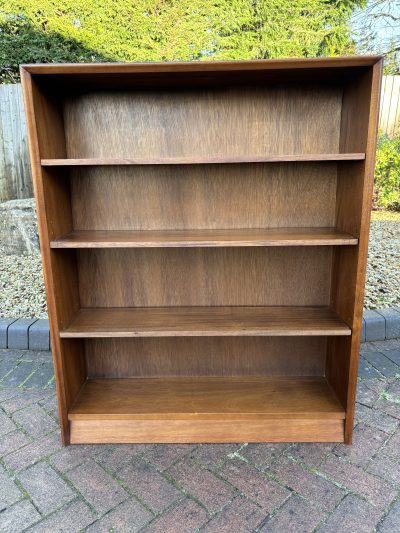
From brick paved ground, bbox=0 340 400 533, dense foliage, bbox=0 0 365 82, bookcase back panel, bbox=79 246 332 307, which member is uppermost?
dense foliage, bbox=0 0 365 82

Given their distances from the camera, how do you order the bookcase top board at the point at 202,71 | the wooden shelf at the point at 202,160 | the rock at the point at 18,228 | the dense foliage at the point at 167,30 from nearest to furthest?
the bookcase top board at the point at 202,71, the wooden shelf at the point at 202,160, the rock at the point at 18,228, the dense foliage at the point at 167,30

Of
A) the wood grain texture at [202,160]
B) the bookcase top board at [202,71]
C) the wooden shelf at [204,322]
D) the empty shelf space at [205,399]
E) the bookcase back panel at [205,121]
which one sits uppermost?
the bookcase top board at [202,71]

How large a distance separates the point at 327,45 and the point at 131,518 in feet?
27.0

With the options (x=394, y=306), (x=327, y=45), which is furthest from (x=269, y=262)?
(x=327, y=45)

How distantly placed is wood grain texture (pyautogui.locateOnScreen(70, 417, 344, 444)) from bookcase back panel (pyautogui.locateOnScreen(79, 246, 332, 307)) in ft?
1.91

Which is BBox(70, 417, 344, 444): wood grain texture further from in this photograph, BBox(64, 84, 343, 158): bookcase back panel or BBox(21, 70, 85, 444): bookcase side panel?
BBox(64, 84, 343, 158): bookcase back panel

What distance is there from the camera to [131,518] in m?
1.44

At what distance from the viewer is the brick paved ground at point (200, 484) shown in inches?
56.1

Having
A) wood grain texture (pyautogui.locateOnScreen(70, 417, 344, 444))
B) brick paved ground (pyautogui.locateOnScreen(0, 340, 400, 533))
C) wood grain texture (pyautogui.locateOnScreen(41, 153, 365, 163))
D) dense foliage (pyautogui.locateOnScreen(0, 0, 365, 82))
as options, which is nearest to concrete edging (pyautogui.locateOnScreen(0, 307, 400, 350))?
brick paved ground (pyautogui.locateOnScreen(0, 340, 400, 533))

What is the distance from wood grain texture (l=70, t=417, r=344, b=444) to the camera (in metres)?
1.82

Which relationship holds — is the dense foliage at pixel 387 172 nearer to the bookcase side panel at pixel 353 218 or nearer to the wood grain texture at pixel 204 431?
the bookcase side panel at pixel 353 218

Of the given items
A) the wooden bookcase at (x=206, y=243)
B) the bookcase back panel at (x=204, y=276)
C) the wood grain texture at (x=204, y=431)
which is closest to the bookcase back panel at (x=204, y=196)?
the wooden bookcase at (x=206, y=243)

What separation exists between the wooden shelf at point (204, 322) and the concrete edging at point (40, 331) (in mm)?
826

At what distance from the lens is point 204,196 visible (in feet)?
6.22
